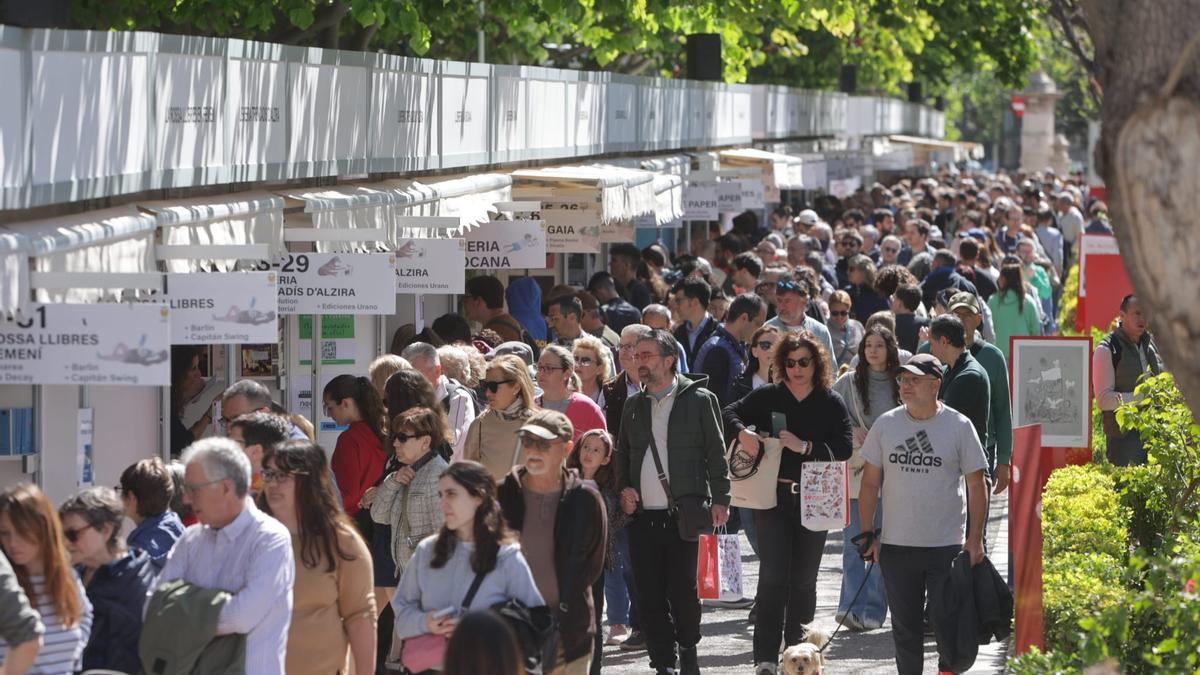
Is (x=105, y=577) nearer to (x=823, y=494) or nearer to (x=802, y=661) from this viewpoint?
(x=802, y=661)

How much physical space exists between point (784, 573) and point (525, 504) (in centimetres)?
249

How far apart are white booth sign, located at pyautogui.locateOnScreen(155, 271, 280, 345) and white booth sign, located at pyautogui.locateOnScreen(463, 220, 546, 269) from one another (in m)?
5.78

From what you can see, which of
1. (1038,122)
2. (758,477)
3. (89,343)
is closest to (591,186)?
(758,477)

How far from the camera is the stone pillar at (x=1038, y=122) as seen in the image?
260ft

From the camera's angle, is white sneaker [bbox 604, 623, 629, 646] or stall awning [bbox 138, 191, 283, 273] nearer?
stall awning [bbox 138, 191, 283, 273]

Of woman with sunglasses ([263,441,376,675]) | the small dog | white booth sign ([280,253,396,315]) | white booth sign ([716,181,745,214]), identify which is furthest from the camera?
white booth sign ([716,181,745,214])

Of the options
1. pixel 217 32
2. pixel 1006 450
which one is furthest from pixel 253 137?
pixel 217 32

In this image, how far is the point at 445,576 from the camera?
7.22 metres

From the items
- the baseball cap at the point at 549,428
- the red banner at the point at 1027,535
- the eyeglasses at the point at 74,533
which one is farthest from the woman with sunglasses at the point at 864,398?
the eyeglasses at the point at 74,533

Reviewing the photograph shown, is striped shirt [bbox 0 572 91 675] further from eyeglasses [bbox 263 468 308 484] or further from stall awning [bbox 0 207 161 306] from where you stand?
stall awning [bbox 0 207 161 306]

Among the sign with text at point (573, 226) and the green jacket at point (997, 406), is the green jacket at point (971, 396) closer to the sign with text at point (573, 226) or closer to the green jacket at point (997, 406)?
the green jacket at point (997, 406)

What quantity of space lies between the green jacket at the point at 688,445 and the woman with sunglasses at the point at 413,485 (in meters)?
1.21

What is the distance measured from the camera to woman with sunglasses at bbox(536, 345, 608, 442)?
1028 cm

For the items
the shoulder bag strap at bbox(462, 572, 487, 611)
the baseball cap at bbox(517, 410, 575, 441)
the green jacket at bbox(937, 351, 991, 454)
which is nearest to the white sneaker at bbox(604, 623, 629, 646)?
the green jacket at bbox(937, 351, 991, 454)
